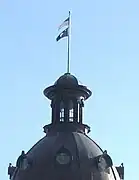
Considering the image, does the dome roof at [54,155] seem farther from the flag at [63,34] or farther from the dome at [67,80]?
the flag at [63,34]

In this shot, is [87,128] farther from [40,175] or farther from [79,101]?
[40,175]

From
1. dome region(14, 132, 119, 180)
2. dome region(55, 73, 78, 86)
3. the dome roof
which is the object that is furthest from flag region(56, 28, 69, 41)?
dome region(14, 132, 119, 180)

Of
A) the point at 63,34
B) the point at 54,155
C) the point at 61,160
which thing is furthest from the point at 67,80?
the point at 61,160

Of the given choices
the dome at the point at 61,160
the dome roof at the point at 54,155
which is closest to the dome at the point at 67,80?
the dome roof at the point at 54,155

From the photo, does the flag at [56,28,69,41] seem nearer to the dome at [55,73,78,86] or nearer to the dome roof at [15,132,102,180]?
the dome at [55,73,78,86]

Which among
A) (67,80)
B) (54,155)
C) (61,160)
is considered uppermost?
(67,80)

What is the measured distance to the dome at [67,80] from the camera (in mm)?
62281

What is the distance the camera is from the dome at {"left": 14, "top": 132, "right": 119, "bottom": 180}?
183ft

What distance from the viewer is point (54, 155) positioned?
185 feet

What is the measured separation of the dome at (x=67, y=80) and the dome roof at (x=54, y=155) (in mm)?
5184

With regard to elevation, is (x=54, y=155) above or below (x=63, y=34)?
below

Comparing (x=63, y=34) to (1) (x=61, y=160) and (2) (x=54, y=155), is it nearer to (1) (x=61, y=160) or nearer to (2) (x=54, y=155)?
(2) (x=54, y=155)

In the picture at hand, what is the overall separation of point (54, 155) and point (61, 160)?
0.61 m

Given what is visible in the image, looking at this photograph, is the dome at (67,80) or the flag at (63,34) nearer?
the dome at (67,80)
